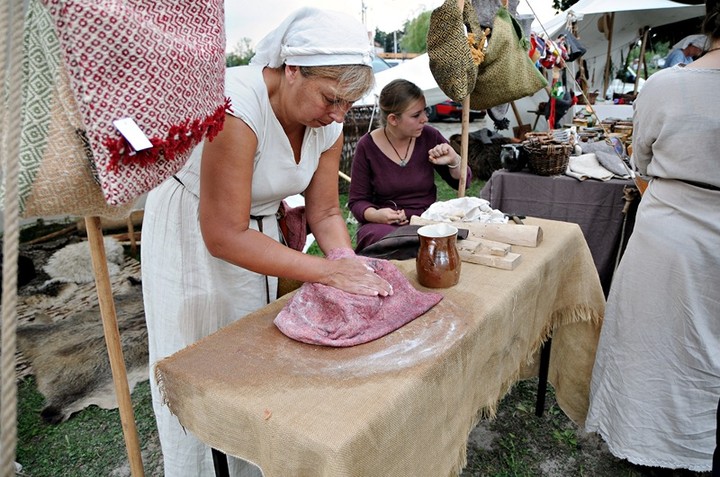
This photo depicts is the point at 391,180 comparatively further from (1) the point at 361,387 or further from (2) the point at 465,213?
(1) the point at 361,387

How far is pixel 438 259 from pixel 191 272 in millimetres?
813

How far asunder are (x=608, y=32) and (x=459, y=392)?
987 centimetres

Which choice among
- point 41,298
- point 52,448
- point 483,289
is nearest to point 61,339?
point 41,298

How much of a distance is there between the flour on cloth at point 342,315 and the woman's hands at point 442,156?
5.65 ft

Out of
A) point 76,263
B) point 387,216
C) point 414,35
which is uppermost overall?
point 414,35

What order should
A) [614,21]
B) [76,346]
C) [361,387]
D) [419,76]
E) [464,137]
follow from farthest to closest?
[614,21]
[419,76]
[76,346]
[464,137]
[361,387]

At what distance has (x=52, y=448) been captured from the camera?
2.37 meters

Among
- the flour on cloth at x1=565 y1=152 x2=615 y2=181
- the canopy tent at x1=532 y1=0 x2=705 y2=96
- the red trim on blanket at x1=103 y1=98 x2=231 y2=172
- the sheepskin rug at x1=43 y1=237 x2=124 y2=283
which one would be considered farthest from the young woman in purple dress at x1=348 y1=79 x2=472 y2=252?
the canopy tent at x1=532 y1=0 x2=705 y2=96

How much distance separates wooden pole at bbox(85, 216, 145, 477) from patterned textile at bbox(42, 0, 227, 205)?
424 mm

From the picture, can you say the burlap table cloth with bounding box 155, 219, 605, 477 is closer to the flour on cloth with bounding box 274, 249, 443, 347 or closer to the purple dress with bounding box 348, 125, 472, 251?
the flour on cloth with bounding box 274, 249, 443, 347

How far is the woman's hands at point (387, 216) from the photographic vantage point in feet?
9.42

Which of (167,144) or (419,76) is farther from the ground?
(419,76)

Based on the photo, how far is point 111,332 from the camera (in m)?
1.17

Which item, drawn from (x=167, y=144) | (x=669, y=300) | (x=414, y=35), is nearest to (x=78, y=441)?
(x=167, y=144)
